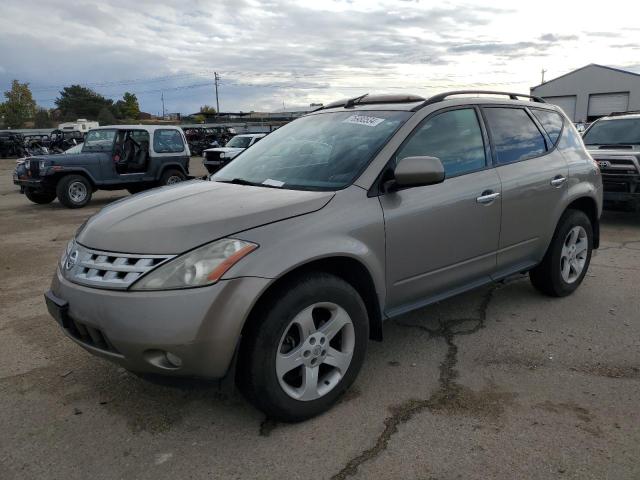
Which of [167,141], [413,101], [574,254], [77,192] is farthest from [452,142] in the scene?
[167,141]

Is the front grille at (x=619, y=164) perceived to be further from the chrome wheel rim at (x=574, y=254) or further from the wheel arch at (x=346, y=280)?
the wheel arch at (x=346, y=280)

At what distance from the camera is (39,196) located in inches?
487

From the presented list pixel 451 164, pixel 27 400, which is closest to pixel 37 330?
pixel 27 400

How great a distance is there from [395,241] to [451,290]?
76 centimetres

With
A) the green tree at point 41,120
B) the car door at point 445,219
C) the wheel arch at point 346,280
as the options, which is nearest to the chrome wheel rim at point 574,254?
the car door at point 445,219

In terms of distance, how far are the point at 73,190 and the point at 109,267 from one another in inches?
Result: 408

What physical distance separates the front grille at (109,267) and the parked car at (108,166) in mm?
9966

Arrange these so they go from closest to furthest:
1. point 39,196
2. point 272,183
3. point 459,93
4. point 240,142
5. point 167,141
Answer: point 272,183
point 459,93
point 39,196
point 167,141
point 240,142

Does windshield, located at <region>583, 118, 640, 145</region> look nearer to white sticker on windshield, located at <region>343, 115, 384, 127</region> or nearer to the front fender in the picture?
white sticker on windshield, located at <region>343, 115, 384, 127</region>

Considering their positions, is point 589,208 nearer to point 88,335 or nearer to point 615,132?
point 88,335

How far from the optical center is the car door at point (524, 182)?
3.90m

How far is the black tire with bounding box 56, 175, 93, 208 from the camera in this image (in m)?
11.6

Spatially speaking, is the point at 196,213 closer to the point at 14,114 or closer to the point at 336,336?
the point at 336,336

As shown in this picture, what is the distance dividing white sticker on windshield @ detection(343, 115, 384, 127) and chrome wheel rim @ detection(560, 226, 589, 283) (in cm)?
215
